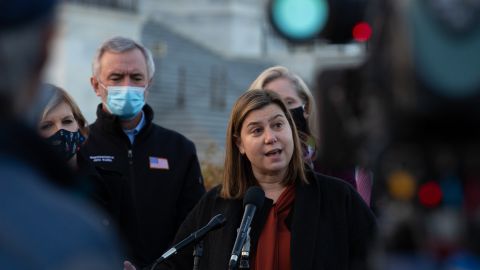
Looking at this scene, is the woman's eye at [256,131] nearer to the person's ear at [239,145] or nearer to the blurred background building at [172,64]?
the person's ear at [239,145]

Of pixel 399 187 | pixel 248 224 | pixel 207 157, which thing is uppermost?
pixel 399 187

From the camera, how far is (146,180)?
6.99 m

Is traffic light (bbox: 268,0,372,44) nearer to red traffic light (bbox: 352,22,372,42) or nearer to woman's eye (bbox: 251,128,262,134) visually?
red traffic light (bbox: 352,22,372,42)

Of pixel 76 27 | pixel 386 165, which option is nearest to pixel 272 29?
pixel 386 165

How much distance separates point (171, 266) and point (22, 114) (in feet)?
13.6

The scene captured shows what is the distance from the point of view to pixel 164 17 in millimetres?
28953

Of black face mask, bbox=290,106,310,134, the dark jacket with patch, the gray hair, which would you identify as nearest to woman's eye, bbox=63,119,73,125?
the dark jacket with patch

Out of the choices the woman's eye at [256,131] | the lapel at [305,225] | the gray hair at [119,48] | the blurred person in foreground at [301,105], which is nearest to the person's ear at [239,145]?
the woman's eye at [256,131]

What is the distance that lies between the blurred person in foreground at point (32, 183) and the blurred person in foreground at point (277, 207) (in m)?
3.71

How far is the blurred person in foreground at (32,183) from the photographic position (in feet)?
6.53

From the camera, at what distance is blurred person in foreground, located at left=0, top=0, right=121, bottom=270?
1.99 m

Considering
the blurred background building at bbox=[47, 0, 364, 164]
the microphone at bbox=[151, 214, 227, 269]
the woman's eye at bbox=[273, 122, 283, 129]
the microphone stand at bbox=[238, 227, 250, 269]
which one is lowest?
the blurred background building at bbox=[47, 0, 364, 164]

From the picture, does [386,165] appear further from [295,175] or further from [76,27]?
[76,27]

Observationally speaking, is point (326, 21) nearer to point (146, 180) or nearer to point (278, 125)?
point (278, 125)
